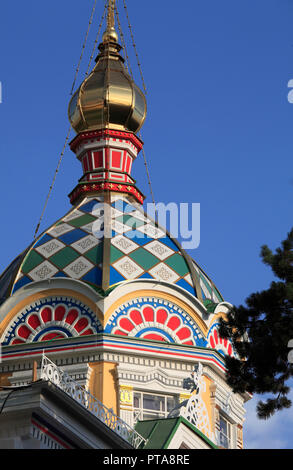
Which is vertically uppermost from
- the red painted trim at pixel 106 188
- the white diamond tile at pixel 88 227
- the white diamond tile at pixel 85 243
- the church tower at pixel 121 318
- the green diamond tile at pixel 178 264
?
the red painted trim at pixel 106 188

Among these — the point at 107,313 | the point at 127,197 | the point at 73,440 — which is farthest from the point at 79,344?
the point at 73,440

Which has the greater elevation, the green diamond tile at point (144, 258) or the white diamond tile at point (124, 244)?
the white diamond tile at point (124, 244)

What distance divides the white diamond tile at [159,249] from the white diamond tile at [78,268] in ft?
4.60

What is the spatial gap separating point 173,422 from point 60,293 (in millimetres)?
5570

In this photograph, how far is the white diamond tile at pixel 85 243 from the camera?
21.8m

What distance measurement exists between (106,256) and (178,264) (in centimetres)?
162

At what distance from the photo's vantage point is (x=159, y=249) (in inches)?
879

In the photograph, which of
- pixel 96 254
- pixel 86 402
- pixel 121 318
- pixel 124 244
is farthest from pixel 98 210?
pixel 86 402

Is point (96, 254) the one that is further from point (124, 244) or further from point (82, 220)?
point (82, 220)

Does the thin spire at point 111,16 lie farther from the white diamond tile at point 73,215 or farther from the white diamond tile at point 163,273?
the white diamond tile at point 163,273

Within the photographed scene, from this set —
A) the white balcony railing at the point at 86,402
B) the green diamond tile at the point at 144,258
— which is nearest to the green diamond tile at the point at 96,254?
the green diamond tile at the point at 144,258

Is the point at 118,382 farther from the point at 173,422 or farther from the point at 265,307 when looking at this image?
the point at 265,307

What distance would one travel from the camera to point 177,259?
22.2m

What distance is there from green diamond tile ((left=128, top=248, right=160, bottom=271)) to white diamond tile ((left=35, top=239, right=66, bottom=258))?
1.51 m
